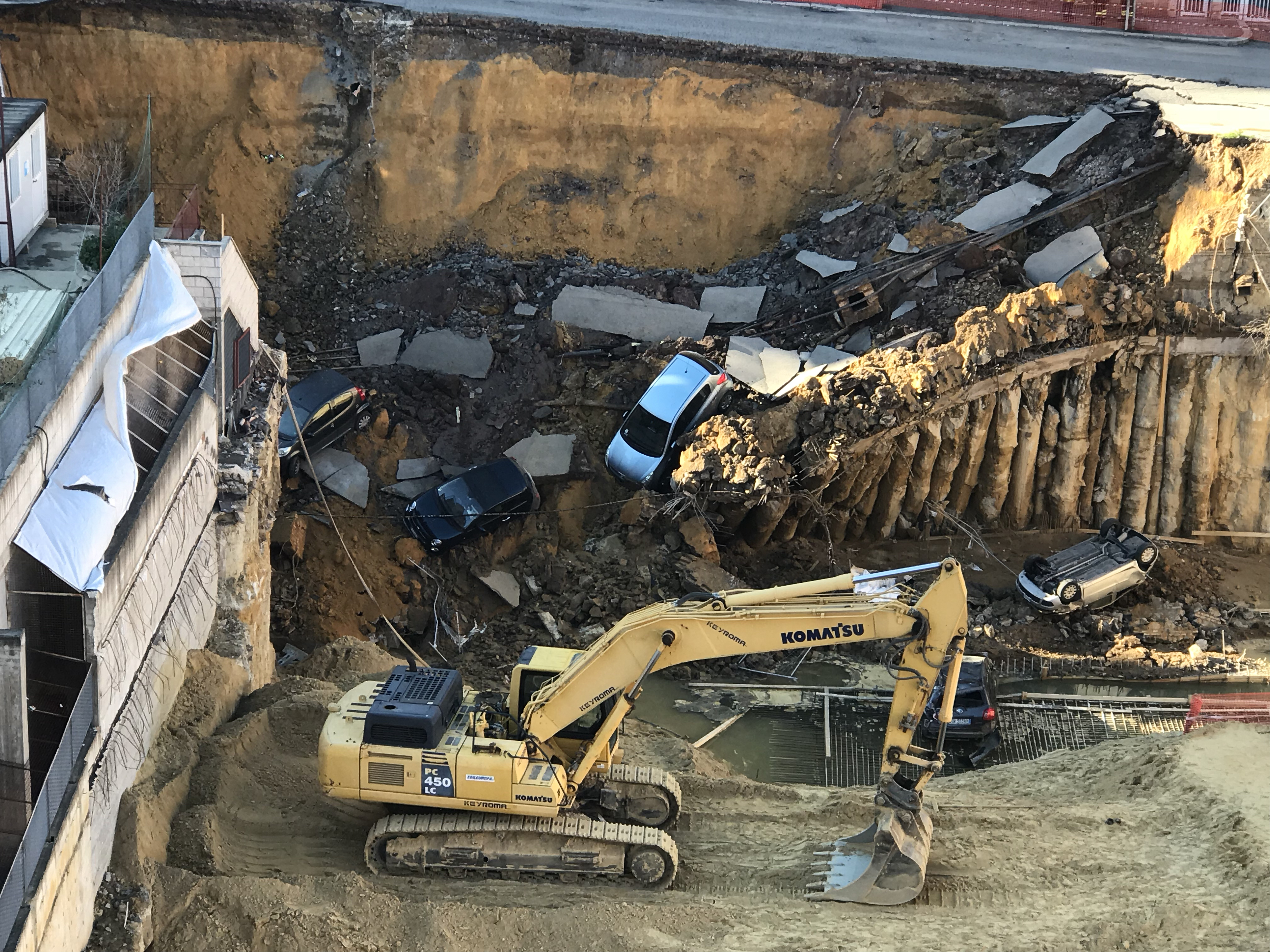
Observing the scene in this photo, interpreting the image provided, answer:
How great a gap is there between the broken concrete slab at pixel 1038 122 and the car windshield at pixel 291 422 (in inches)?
523

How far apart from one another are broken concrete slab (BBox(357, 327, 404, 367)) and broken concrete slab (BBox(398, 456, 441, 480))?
2.31 m

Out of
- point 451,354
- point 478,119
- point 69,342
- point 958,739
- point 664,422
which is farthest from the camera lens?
point 478,119

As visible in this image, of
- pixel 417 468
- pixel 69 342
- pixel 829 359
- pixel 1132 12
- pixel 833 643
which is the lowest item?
pixel 417 468

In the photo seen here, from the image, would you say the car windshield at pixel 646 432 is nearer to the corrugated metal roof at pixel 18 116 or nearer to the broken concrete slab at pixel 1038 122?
the broken concrete slab at pixel 1038 122

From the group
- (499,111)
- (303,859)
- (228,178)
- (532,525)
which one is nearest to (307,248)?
(228,178)

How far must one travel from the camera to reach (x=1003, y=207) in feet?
78.6

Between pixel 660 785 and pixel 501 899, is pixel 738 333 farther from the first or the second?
pixel 501 899

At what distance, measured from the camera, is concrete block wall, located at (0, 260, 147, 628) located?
12.4 metres

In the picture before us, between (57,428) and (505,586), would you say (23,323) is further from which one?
(505,586)

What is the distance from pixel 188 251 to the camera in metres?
17.4

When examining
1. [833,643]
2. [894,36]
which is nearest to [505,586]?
[833,643]

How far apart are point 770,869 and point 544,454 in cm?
948

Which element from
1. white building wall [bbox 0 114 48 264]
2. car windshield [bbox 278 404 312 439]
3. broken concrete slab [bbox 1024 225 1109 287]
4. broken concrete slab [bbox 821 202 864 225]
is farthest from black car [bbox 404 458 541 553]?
broken concrete slab [bbox 1024 225 1109 287]

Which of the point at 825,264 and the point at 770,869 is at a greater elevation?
the point at 825,264
